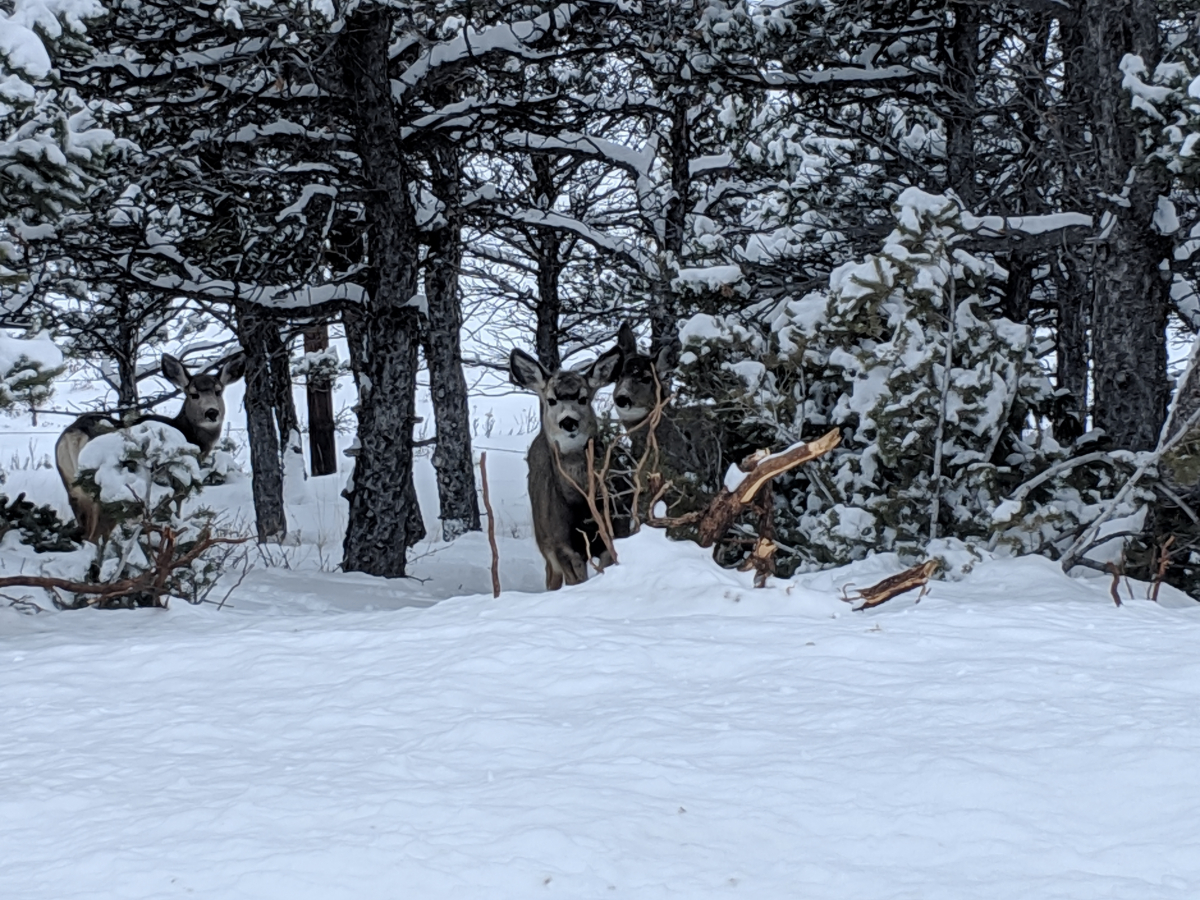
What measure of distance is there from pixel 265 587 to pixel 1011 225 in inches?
240

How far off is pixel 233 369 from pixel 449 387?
2.51m

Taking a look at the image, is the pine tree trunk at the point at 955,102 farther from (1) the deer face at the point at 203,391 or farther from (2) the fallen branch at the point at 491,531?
(1) the deer face at the point at 203,391

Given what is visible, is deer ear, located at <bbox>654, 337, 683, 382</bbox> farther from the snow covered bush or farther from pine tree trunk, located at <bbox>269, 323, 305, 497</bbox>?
pine tree trunk, located at <bbox>269, 323, 305, 497</bbox>

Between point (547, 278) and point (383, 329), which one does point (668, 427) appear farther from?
point (547, 278)

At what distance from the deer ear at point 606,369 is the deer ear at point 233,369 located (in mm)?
4987

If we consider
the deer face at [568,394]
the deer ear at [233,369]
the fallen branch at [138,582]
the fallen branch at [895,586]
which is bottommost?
the fallen branch at [895,586]

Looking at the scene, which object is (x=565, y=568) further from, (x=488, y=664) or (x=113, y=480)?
(x=488, y=664)

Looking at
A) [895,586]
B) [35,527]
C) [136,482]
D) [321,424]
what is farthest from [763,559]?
[321,424]

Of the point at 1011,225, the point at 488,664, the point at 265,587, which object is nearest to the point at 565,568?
the point at 265,587

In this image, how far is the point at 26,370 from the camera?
21.0 feet

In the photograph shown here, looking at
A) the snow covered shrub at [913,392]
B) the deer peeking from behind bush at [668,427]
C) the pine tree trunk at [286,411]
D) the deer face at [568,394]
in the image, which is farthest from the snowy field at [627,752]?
the pine tree trunk at [286,411]

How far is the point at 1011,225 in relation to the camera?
26.8 feet

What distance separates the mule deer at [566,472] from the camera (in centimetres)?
916

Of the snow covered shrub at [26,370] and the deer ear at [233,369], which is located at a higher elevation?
the deer ear at [233,369]
